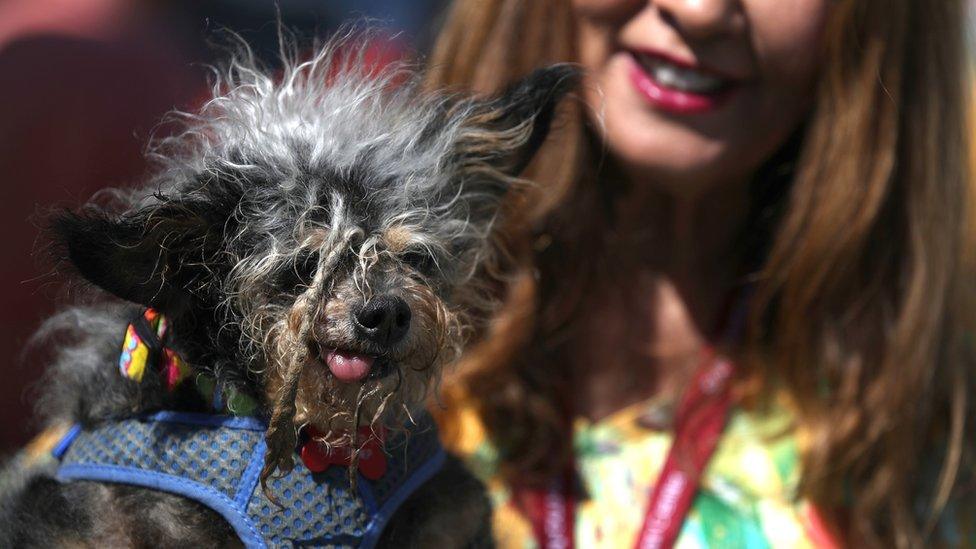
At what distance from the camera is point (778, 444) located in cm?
198

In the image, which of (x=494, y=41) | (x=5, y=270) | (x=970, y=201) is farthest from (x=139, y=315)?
(x=970, y=201)

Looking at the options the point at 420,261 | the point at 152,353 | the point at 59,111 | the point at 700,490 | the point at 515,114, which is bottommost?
the point at 700,490

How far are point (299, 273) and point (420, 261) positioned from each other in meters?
0.17

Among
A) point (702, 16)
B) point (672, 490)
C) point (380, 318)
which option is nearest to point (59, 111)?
point (380, 318)

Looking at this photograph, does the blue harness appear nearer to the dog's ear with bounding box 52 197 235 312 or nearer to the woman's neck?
the dog's ear with bounding box 52 197 235 312

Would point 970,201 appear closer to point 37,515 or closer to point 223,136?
point 223,136

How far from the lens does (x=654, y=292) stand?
2264 millimetres

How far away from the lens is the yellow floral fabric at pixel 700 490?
1857 mm

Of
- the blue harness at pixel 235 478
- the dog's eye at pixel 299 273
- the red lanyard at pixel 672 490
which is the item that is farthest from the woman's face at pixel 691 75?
the blue harness at pixel 235 478

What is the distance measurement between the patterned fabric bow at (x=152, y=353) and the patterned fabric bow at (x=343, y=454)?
0.19 m

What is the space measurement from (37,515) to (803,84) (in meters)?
1.62

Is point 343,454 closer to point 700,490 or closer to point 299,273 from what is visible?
point 299,273

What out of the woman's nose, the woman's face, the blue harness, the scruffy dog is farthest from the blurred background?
the blue harness

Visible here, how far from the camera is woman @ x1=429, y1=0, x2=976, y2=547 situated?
186cm
